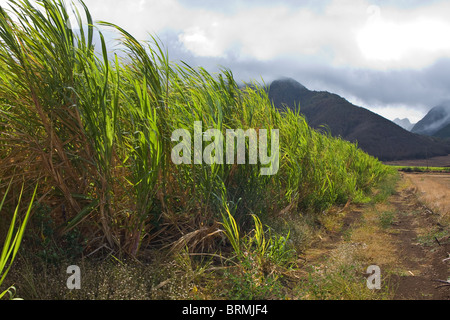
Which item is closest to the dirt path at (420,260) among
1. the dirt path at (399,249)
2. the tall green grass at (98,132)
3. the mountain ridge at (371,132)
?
the dirt path at (399,249)

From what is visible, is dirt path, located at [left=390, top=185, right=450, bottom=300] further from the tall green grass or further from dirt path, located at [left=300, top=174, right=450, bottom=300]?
the tall green grass

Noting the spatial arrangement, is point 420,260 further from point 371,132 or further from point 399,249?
point 371,132

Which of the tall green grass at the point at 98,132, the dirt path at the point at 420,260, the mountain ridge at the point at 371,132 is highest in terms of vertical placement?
the mountain ridge at the point at 371,132

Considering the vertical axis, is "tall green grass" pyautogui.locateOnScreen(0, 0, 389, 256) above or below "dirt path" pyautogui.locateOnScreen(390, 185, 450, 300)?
above

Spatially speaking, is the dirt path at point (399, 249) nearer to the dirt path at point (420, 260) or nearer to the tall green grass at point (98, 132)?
the dirt path at point (420, 260)

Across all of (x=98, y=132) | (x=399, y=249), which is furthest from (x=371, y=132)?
(x=98, y=132)

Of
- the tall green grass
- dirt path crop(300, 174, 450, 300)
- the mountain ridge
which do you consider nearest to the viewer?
the tall green grass

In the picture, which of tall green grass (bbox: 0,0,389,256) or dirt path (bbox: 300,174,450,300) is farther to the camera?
dirt path (bbox: 300,174,450,300)

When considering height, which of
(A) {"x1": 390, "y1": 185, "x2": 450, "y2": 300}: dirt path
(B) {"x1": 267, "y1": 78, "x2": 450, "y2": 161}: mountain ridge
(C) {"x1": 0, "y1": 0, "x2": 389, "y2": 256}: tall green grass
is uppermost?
(B) {"x1": 267, "y1": 78, "x2": 450, "y2": 161}: mountain ridge

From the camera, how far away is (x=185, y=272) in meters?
2.41

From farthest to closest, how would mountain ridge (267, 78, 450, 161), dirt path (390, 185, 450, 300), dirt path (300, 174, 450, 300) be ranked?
mountain ridge (267, 78, 450, 161)
dirt path (300, 174, 450, 300)
dirt path (390, 185, 450, 300)

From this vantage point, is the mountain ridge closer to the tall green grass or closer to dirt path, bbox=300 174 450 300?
dirt path, bbox=300 174 450 300

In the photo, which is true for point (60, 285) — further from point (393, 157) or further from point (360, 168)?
point (393, 157)

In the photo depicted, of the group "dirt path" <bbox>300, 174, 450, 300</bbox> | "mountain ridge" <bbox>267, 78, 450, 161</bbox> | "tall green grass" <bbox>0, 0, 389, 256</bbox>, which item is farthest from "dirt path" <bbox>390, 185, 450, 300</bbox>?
"mountain ridge" <bbox>267, 78, 450, 161</bbox>
